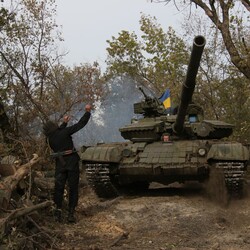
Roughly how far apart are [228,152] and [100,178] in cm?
284

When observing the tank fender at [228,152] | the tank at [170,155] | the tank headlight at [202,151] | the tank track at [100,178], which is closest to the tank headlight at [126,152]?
the tank at [170,155]

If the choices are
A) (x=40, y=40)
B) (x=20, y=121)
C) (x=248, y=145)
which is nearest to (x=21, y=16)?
(x=40, y=40)

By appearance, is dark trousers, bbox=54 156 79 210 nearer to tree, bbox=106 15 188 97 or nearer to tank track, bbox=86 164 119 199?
tank track, bbox=86 164 119 199

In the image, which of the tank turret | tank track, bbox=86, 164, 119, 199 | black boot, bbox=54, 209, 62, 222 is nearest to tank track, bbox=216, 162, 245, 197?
the tank turret

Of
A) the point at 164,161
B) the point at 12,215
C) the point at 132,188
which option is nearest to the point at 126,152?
the point at 164,161

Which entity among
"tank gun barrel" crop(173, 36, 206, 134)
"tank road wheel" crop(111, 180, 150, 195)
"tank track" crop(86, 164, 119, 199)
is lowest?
"tank road wheel" crop(111, 180, 150, 195)

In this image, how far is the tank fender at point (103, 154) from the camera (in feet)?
36.3

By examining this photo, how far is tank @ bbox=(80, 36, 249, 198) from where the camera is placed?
1035cm

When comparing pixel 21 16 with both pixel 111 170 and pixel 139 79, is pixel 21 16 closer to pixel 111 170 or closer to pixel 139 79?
pixel 111 170

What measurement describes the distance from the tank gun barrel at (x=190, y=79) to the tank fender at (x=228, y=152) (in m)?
0.98

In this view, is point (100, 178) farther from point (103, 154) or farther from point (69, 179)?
point (69, 179)

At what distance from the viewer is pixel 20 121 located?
18.7 meters

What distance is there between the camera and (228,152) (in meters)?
10.3

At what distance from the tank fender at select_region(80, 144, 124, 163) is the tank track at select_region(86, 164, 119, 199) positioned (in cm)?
18
